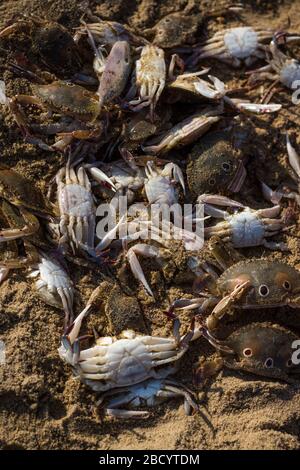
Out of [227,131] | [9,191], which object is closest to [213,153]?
[227,131]

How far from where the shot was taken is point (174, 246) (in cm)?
448

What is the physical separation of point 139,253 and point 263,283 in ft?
2.81

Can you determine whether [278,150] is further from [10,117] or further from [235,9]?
[10,117]

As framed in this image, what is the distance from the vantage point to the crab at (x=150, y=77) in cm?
478

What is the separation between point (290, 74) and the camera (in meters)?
5.30

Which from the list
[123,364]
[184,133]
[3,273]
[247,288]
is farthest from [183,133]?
[123,364]

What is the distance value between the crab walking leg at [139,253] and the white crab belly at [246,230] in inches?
23.3

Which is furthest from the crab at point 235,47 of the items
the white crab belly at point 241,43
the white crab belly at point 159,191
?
the white crab belly at point 159,191

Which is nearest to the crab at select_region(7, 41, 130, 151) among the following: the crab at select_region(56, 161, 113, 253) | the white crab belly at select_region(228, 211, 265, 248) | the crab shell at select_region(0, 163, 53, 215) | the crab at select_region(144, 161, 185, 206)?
the crab at select_region(56, 161, 113, 253)

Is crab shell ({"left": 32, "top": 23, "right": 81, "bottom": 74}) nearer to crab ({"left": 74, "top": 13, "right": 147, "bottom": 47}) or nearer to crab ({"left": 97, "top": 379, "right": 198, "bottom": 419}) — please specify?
crab ({"left": 74, "top": 13, "right": 147, "bottom": 47})

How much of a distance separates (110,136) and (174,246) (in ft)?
3.21

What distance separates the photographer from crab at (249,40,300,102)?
17.4 feet

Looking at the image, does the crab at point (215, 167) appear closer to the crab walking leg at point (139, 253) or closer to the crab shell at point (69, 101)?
the crab walking leg at point (139, 253)

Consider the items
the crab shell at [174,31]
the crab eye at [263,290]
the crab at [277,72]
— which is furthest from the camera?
the crab at [277,72]
